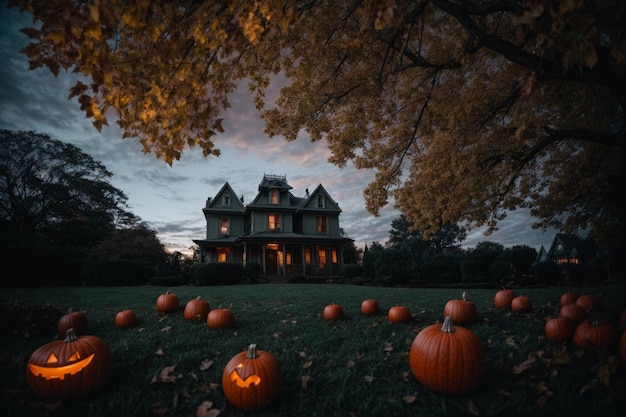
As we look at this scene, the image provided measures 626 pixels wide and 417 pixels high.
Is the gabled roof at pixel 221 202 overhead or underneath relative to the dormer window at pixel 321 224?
overhead

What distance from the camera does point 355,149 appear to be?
7.80 m

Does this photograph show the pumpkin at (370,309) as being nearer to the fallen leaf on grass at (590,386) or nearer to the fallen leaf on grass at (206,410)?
the fallen leaf on grass at (590,386)

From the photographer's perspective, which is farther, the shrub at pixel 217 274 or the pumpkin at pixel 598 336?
the shrub at pixel 217 274

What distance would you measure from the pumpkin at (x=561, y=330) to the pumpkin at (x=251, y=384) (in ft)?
12.9

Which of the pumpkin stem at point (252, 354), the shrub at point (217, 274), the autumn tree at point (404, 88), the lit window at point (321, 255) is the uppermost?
the autumn tree at point (404, 88)

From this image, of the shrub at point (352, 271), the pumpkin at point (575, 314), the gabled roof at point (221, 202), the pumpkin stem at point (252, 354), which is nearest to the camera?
the pumpkin stem at point (252, 354)

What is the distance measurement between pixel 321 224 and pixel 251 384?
24.2 metres

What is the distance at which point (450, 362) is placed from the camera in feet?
8.95

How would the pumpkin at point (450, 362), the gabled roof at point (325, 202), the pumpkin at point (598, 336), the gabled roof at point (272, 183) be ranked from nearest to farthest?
the pumpkin at point (450, 362), the pumpkin at point (598, 336), the gabled roof at point (272, 183), the gabled roof at point (325, 202)

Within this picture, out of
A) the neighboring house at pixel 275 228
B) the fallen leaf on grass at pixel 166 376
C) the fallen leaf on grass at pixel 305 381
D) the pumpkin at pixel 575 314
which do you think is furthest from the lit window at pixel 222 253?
the pumpkin at pixel 575 314

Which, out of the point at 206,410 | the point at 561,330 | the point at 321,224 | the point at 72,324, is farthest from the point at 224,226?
the point at 561,330

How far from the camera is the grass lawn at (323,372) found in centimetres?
256

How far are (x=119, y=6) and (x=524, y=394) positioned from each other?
528 centimetres

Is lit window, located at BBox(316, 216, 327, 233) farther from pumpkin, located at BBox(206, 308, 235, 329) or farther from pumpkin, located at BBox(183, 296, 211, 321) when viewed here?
pumpkin, located at BBox(206, 308, 235, 329)
